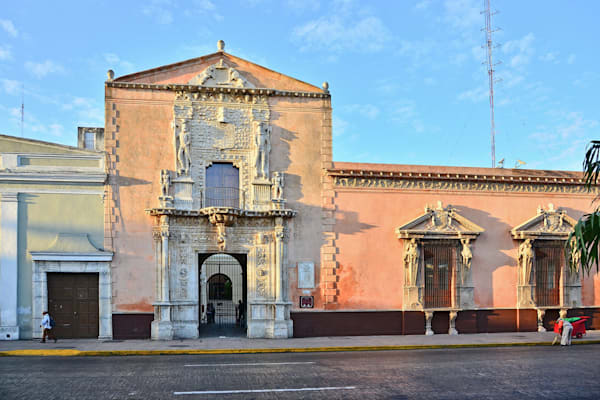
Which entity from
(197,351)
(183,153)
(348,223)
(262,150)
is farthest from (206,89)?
(197,351)

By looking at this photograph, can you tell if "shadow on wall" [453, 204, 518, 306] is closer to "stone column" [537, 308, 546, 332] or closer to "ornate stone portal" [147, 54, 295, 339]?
"stone column" [537, 308, 546, 332]

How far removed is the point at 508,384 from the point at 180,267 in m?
12.1

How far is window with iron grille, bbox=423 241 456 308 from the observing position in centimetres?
2147

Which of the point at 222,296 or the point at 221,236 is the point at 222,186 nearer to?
the point at 221,236

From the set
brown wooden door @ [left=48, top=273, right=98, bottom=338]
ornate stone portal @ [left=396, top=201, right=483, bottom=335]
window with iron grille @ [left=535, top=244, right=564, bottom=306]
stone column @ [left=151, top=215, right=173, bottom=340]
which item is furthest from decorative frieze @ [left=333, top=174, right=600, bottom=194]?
brown wooden door @ [left=48, top=273, right=98, bottom=338]

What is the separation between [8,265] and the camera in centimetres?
1883

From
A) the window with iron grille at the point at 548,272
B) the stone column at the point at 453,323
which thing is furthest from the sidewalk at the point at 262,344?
the window with iron grille at the point at 548,272

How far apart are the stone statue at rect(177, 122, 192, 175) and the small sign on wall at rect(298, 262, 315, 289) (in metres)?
5.60

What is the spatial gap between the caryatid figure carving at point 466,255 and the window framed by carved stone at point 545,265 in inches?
87.2

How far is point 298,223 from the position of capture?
2081 centimetres

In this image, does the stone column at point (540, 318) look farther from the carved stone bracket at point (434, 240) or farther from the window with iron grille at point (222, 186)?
the window with iron grille at point (222, 186)

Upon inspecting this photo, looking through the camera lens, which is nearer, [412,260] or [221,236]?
[221,236]

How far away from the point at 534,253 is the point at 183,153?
48.3 ft

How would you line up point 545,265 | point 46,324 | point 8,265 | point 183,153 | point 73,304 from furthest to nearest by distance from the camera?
1. point 545,265
2. point 183,153
3. point 73,304
4. point 8,265
5. point 46,324
